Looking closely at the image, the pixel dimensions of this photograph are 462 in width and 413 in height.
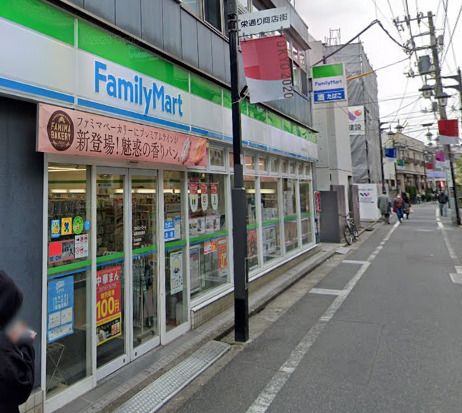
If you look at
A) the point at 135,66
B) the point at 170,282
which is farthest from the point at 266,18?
the point at 170,282

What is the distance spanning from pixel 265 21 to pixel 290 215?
6166mm

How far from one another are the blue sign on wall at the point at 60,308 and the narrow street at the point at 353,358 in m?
1.38

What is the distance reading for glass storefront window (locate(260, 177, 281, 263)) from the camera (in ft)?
28.5

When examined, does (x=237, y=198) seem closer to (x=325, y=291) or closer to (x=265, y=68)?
(x=265, y=68)

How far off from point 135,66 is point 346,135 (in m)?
14.6

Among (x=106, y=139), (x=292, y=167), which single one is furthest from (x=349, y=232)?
(x=106, y=139)

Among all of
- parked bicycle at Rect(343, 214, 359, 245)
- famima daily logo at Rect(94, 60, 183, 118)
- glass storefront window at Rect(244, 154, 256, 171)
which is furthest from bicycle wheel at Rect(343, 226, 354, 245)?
famima daily logo at Rect(94, 60, 183, 118)

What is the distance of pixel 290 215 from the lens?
10.5 metres

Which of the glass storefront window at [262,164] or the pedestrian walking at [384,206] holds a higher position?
the glass storefront window at [262,164]

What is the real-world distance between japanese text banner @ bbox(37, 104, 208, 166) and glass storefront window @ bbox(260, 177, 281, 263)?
3.76 m

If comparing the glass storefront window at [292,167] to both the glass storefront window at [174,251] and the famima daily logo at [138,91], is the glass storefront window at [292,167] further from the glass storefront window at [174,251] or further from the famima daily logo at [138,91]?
the famima daily logo at [138,91]

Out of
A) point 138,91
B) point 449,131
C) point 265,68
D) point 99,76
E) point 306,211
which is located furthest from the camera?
point 449,131

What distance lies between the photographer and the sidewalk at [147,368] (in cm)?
354

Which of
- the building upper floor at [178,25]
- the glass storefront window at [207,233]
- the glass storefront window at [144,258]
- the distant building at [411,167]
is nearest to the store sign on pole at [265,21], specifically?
the building upper floor at [178,25]
